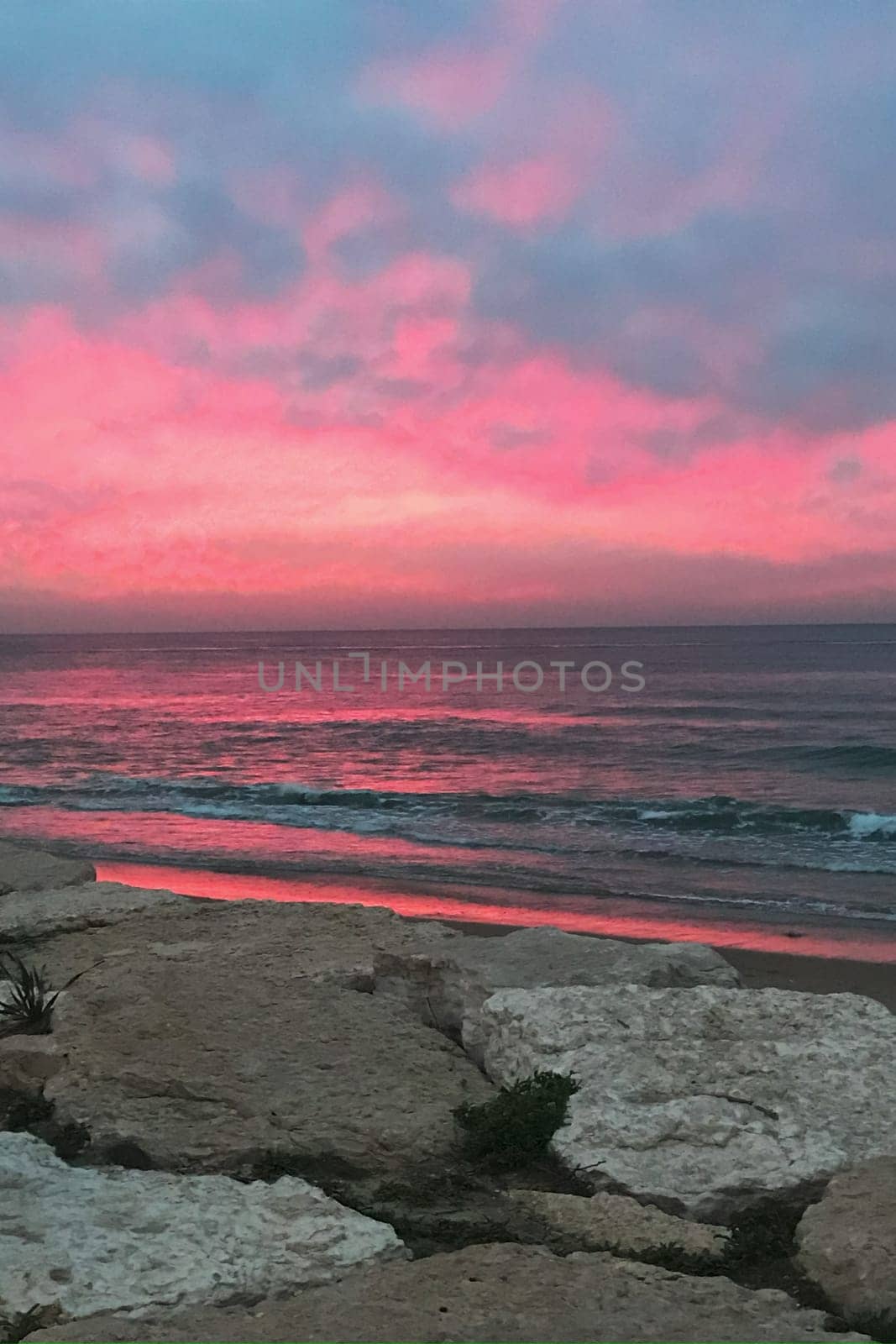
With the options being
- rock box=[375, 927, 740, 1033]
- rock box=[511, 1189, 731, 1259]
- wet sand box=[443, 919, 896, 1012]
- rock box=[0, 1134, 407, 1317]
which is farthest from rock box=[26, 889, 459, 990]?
wet sand box=[443, 919, 896, 1012]

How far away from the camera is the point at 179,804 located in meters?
23.7

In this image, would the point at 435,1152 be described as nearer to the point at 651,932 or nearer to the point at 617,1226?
the point at 617,1226

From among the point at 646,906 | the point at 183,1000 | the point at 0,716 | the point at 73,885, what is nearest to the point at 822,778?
the point at 646,906

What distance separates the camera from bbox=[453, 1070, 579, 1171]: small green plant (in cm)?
437

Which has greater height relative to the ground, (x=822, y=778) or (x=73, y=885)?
(x=73, y=885)

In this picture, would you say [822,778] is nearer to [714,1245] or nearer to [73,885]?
[73,885]

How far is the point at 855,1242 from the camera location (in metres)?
3.46

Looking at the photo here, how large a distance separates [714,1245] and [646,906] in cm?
1095

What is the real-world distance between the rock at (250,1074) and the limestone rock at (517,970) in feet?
1.32

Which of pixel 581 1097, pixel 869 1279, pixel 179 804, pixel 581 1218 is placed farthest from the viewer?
pixel 179 804

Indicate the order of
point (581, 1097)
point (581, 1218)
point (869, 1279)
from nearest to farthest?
point (869, 1279) → point (581, 1218) → point (581, 1097)

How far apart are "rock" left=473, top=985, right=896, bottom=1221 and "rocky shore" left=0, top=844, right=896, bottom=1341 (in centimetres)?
1

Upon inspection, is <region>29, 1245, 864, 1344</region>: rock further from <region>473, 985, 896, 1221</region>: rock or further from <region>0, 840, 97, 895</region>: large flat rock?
<region>0, 840, 97, 895</region>: large flat rock

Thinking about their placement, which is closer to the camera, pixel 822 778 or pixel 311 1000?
pixel 311 1000
